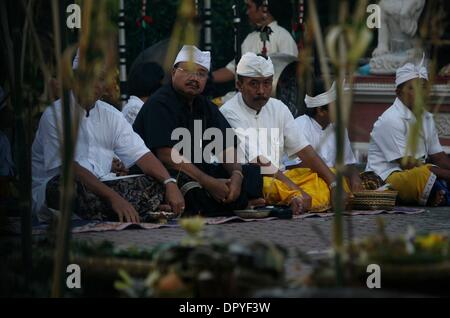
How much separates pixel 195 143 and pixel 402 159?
1935 mm

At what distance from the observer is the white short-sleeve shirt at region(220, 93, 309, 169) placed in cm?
1041

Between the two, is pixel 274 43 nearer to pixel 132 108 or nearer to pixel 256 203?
pixel 132 108

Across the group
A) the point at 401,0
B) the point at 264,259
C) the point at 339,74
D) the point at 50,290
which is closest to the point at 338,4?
the point at 339,74

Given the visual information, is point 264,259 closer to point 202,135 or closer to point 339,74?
point 339,74

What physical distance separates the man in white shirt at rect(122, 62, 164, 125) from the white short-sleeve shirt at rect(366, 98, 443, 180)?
192 centimetres

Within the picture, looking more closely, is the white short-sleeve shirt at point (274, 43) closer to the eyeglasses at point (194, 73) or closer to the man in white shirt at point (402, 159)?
the man in white shirt at point (402, 159)

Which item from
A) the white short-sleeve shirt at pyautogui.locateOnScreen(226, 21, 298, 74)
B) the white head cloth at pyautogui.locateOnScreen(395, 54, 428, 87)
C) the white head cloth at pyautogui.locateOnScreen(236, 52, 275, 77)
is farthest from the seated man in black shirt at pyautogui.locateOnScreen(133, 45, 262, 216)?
the white short-sleeve shirt at pyautogui.locateOnScreen(226, 21, 298, 74)

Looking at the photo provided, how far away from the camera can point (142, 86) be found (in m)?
11.2

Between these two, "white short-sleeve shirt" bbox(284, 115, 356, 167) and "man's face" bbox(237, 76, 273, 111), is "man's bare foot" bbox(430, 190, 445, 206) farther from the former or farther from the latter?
"man's face" bbox(237, 76, 273, 111)

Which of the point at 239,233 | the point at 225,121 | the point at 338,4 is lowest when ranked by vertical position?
the point at 239,233

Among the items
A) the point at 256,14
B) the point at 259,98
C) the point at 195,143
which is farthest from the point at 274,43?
the point at 195,143

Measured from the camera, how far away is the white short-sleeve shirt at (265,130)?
10.4 metres
